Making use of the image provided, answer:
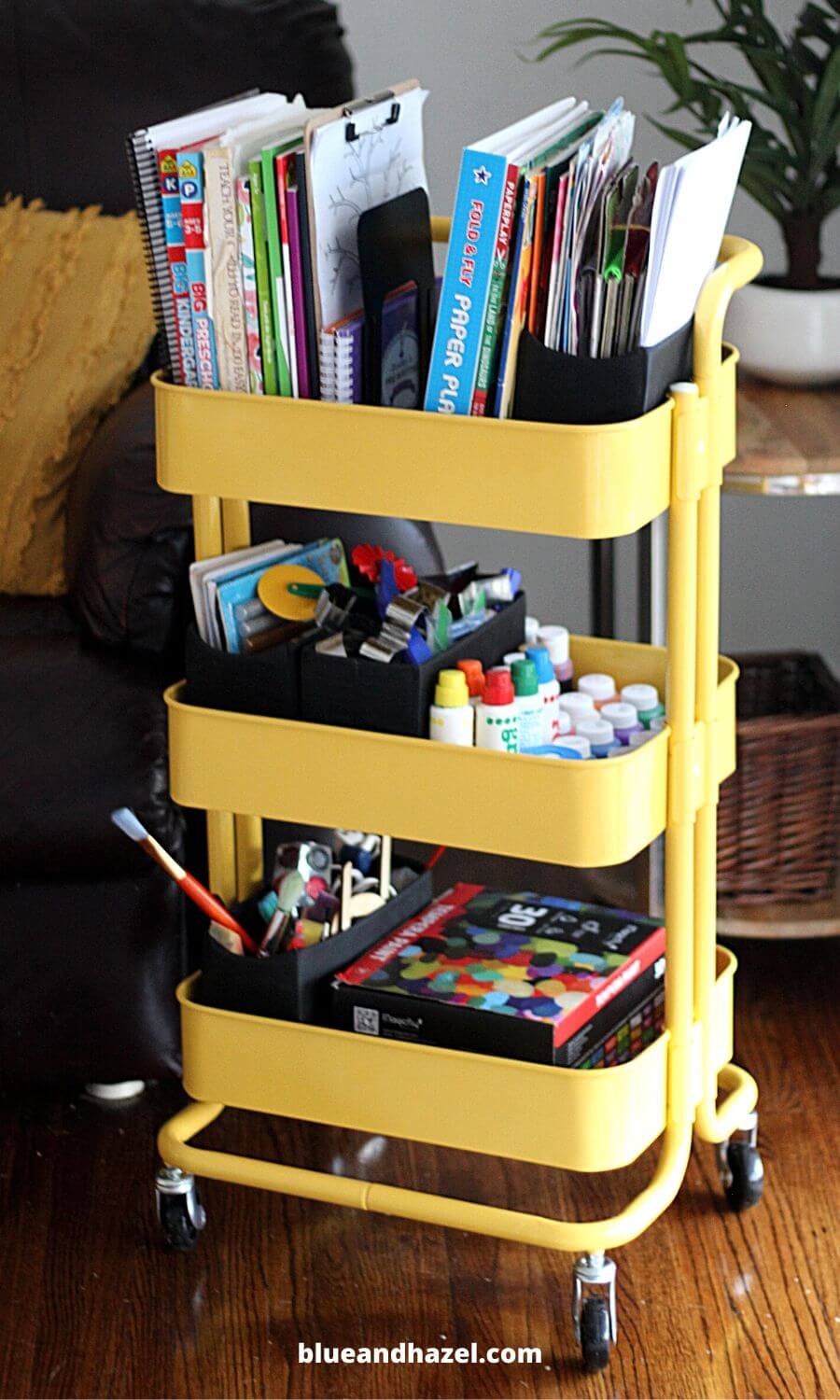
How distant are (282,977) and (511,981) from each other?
183 mm

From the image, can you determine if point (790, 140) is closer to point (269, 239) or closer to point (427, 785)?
point (269, 239)

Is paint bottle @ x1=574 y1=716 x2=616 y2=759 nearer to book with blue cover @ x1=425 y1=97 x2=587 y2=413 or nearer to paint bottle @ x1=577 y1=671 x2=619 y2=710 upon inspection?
paint bottle @ x1=577 y1=671 x2=619 y2=710

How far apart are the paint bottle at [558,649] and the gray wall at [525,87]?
88 centimetres

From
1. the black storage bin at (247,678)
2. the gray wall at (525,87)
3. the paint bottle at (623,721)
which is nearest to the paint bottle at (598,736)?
the paint bottle at (623,721)

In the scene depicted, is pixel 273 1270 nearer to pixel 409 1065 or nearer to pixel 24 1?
pixel 409 1065

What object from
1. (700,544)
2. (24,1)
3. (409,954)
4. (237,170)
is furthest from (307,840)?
(24,1)

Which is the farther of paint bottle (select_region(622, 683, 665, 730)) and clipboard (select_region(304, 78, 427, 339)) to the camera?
paint bottle (select_region(622, 683, 665, 730))

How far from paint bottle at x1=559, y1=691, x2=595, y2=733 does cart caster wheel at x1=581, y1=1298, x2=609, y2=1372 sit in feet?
1.45

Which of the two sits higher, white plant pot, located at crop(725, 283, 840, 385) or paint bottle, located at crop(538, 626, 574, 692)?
white plant pot, located at crop(725, 283, 840, 385)

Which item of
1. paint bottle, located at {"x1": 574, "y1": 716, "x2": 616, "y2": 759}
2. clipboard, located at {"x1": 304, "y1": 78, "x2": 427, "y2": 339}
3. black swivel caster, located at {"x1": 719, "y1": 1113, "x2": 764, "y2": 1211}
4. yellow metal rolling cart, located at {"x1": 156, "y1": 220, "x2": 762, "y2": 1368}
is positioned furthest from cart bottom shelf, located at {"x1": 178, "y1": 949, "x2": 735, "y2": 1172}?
clipboard, located at {"x1": 304, "y1": 78, "x2": 427, "y2": 339}

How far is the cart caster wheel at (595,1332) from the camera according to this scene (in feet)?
4.48

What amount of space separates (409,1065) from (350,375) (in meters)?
0.53

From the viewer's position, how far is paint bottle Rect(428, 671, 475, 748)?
1.33 m

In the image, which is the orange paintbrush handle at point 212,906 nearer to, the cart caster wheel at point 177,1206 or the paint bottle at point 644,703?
the cart caster wheel at point 177,1206
